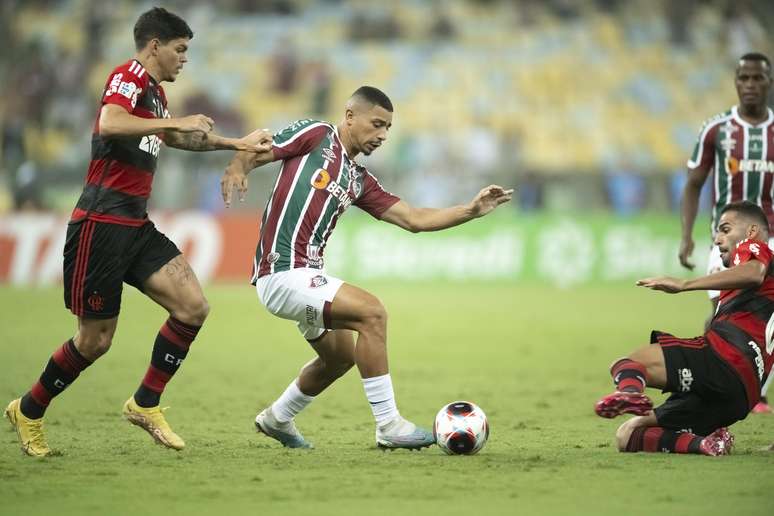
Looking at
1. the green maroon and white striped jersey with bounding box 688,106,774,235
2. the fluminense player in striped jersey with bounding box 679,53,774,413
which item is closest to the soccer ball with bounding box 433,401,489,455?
the fluminense player in striped jersey with bounding box 679,53,774,413

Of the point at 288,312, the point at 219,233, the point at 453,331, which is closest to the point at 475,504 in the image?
the point at 288,312

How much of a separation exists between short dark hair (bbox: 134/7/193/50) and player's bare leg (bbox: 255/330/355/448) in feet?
6.83

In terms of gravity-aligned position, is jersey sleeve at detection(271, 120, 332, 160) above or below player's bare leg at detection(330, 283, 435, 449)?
above

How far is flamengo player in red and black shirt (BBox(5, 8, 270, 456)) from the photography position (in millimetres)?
6914

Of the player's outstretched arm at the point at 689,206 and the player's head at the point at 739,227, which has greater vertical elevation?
the player's outstretched arm at the point at 689,206

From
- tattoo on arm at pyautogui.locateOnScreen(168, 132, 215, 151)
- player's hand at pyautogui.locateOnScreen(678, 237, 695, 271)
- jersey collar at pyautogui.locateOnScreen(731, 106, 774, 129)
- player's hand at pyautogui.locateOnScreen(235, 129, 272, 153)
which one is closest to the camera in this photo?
player's hand at pyautogui.locateOnScreen(235, 129, 272, 153)

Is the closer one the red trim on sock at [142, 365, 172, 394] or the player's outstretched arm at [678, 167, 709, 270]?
the red trim on sock at [142, 365, 172, 394]

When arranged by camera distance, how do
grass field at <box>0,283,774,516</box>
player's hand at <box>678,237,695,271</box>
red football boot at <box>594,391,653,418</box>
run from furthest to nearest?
player's hand at <box>678,237,695,271</box>
red football boot at <box>594,391,653,418</box>
grass field at <box>0,283,774,516</box>

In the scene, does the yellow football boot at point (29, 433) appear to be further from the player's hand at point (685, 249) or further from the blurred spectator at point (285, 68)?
the blurred spectator at point (285, 68)

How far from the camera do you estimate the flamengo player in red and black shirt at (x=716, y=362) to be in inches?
260

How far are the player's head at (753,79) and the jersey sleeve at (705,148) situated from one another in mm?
321

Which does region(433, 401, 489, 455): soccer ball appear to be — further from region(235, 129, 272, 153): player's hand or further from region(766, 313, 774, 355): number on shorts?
region(235, 129, 272, 153): player's hand

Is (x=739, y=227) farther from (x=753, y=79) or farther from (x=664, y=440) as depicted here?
(x=753, y=79)

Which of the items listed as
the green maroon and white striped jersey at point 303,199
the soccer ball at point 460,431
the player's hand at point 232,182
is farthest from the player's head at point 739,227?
the player's hand at point 232,182
